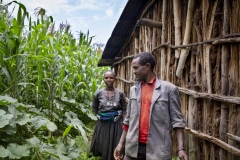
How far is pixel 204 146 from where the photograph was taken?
2.90 meters

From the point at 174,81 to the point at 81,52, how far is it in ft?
13.0

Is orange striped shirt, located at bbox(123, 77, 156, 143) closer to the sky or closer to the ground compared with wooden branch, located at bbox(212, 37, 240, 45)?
closer to the ground

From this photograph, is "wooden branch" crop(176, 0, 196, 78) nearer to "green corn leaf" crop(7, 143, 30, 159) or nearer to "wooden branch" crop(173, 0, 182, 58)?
"wooden branch" crop(173, 0, 182, 58)

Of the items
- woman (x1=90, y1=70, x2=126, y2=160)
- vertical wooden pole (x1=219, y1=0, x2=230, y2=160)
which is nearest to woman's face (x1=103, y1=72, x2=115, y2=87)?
woman (x1=90, y1=70, x2=126, y2=160)

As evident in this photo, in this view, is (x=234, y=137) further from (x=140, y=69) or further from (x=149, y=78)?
(x=140, y=69)

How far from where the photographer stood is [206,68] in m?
2.84

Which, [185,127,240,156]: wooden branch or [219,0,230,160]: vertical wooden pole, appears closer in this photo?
[185,127,240,156]: wooden branch

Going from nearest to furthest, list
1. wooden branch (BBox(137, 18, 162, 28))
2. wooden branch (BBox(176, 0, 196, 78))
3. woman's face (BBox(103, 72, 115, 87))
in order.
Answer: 1. wooden branch (BBox(176, 0, 196, 78))
2. wooden branch (BBox(137, 18, 162, 28))
3. woman's face (BBox(103, 72, 115, 87))

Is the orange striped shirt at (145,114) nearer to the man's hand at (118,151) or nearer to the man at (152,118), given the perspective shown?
the man at (152,118)

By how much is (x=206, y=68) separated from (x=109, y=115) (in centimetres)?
207

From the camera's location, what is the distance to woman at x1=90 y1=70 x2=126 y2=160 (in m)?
4.45

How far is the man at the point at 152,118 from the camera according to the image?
2.31m

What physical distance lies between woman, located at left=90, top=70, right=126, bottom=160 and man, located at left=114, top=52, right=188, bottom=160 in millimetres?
1914

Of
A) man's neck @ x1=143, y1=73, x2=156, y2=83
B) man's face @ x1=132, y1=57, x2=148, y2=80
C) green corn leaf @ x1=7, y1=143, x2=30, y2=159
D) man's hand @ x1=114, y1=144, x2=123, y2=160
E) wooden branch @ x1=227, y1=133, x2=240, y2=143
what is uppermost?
man's face @ x1=132, y1=57, x2=148, y2=80
